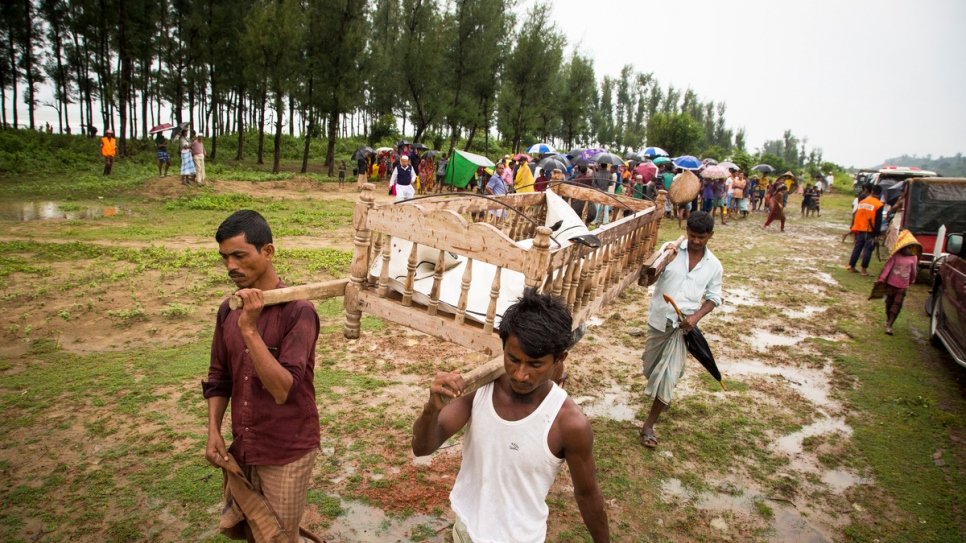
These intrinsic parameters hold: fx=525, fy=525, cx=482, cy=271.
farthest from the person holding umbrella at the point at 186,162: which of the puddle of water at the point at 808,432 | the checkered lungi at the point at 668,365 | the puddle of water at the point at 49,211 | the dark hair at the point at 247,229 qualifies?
the puddle of water at the point at 808,432

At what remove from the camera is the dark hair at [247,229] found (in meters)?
1.94

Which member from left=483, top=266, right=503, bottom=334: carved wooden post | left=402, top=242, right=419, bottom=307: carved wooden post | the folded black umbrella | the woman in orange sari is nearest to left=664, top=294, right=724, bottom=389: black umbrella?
the folded black umbrella

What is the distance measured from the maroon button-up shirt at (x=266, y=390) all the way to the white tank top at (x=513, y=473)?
75cm

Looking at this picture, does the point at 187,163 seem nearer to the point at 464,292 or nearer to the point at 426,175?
the point at 426,175

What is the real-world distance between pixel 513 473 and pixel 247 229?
1.30 metres

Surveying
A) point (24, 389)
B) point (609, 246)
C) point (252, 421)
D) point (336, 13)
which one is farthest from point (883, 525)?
point (336, 13)

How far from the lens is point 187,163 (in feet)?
47.8

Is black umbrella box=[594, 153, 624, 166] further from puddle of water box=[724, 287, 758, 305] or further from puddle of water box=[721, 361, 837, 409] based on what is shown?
puddle of water box=[721, 361, 837, 409]

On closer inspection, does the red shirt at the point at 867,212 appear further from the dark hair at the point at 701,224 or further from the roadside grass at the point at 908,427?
the dark hair at the point at 701,224

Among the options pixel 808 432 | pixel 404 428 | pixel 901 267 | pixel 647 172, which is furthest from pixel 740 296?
pixel 647 172

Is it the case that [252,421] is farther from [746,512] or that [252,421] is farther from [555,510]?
[746,512]

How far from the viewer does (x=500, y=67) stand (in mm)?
31000

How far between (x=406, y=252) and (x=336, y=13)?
2151cm

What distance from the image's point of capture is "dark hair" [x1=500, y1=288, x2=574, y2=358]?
159 cm
